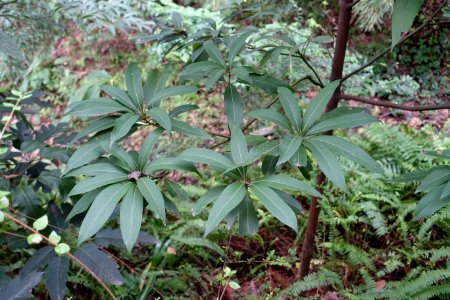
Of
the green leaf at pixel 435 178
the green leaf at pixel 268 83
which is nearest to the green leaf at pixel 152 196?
the green leaf at pixel 268 83

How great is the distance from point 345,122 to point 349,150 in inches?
3.6

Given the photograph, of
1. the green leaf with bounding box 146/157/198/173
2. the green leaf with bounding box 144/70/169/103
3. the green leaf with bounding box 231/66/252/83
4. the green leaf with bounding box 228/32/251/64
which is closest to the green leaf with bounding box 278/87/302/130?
the green leaf with bounding box 231/66/252/83

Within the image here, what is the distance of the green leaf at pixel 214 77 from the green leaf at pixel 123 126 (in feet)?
0.81

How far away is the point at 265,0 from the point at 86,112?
4296 mm

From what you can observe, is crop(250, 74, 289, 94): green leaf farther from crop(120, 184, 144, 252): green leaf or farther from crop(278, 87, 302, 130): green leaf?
crop(120, 184, 144, 252): green leaf

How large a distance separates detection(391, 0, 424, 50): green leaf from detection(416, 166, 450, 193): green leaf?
1.45 ft

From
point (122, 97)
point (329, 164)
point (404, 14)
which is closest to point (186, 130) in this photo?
point (122, 97)

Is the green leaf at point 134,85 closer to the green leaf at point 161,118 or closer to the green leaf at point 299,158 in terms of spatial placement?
the green leaf at point 161,118

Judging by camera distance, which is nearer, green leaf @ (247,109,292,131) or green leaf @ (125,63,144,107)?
green leaf @ (247,109,292,131)

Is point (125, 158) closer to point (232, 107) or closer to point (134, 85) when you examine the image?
point (134, 85)

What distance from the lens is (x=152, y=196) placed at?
1011 millimetres

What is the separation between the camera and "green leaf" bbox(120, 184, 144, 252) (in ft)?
3.18

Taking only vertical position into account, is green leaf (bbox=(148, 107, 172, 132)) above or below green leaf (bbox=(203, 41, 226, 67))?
below

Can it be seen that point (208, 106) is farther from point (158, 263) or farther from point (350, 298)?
point (350, 298)
